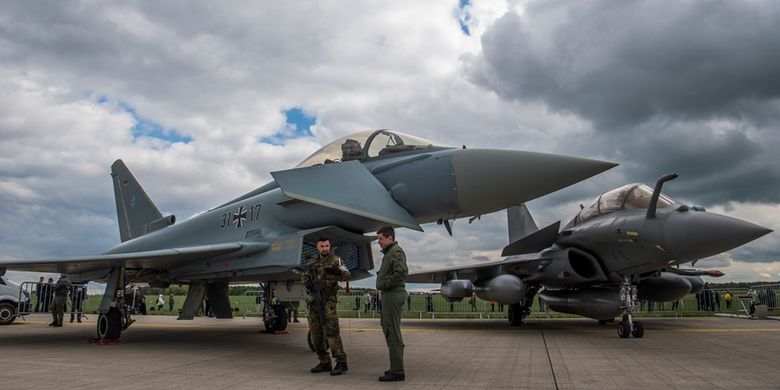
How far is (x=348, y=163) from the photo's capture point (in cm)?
691

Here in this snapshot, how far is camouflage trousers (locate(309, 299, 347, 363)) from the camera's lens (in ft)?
17.4

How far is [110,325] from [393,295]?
596cm

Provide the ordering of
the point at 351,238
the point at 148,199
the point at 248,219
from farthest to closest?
the point at 148,199
the point at 248,219
the point at 351,238

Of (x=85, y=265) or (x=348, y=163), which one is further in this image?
(x=85, y=265)

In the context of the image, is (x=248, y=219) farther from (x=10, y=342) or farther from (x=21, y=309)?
(x=21, y=309)

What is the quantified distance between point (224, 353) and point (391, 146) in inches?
146

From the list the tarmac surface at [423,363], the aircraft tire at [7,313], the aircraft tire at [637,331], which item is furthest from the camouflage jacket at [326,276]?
the aircraft tire at [7,313]

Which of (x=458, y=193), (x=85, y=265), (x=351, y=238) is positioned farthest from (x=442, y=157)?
(x=85, y=265)

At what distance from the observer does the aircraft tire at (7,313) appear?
1418 centimetres

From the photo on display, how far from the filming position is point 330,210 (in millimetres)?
7281

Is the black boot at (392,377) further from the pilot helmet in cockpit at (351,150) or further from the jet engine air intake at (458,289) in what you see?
the jet engine air intake at (458,289)

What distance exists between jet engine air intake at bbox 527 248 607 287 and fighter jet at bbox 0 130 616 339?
500 cm

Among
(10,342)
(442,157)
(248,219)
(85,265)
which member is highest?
(442,157)

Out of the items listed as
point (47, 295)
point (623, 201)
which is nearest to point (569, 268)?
point (623, 201)
